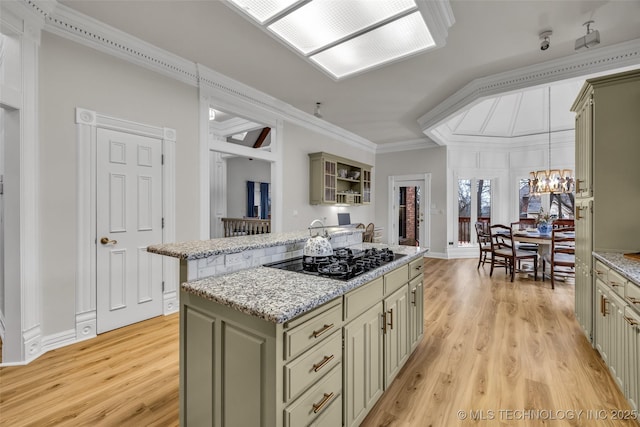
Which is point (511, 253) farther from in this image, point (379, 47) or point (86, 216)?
point (86, 216)

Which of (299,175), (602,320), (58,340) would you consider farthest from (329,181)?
(58,340)

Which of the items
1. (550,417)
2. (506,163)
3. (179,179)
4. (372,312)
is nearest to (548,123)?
(506,163)

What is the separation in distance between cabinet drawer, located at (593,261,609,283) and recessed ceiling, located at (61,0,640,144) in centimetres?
214

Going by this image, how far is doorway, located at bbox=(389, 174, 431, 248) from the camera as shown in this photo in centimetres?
715

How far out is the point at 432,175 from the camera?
6.98 metres

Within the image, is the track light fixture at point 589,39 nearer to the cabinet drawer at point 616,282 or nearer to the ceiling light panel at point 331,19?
the ceiling light panel at point 331,19

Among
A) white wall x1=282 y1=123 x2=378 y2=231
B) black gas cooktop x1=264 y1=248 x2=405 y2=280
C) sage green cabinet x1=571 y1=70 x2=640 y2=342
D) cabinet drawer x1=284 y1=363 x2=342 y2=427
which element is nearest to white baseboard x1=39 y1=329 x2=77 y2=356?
black gas cooktop x1=264 y1=248 x2=405 y2=280

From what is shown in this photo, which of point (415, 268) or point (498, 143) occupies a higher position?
point (498, 143)

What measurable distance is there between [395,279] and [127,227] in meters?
2.69

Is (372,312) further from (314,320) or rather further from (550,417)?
(550,417)

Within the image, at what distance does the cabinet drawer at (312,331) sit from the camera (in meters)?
1.11

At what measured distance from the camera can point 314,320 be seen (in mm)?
1232

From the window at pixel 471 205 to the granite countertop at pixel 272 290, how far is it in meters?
6.26

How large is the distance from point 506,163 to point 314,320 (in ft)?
24.7
